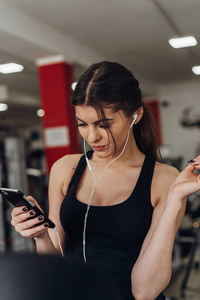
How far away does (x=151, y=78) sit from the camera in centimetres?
826

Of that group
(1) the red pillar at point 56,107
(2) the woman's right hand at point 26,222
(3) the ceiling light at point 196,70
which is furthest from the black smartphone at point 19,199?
(3) the ceiling light at point 196,70

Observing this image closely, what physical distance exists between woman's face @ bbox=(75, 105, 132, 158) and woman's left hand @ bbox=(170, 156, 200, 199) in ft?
0.68

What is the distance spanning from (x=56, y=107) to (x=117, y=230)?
13.1 ft

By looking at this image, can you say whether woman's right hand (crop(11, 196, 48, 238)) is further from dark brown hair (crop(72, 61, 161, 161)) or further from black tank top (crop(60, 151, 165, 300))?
dark brown hair (crop(72, 61, 161, 161))

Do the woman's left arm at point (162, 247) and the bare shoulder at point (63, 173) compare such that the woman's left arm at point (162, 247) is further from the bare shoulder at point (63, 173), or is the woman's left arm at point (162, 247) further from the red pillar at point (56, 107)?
the red pillar at point (56, 107)

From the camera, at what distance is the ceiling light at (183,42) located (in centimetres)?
511

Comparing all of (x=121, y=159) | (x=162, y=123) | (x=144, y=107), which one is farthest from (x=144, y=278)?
(x=162, y=123)

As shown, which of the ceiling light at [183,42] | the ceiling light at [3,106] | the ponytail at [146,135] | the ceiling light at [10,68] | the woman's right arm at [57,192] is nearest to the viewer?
the woman's right arm at [57,192]

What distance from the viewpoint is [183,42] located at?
17.3 ft

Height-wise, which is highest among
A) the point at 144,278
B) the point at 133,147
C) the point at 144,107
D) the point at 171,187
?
the point at 144,107

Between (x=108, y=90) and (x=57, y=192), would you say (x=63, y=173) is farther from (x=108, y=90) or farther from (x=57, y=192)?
(x=108, y=90)

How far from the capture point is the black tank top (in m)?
1.05

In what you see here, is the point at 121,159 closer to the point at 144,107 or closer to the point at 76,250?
the point at 144,107

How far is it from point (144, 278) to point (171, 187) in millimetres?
241
